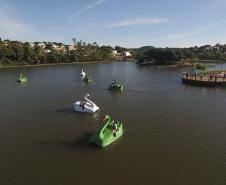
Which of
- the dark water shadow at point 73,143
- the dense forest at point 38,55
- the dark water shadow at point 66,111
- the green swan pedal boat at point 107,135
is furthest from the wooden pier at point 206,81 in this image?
the dense forest at point 38,55

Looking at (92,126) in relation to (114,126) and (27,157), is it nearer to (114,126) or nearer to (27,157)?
(114,126)

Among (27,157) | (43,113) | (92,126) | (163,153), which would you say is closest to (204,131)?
(163,153)

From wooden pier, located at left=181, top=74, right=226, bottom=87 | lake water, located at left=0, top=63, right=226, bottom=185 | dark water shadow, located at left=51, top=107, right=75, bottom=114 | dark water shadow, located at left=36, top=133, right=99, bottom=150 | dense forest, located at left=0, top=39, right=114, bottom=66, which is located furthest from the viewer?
dense forest, located at left=0, top=39, right=114, bottom=66

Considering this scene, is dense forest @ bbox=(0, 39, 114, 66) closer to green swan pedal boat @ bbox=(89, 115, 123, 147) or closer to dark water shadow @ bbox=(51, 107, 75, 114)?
dark water shadow @ bbox=(51, 107, 75, 114)

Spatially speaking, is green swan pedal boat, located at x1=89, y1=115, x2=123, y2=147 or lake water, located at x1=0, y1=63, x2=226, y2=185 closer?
→ lake water, located at x1=0, y1=63, x2=226, y2=185

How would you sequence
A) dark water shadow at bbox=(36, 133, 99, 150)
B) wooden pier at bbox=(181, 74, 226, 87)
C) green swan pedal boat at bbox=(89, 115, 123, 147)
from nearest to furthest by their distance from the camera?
green swan pedal boat at bbox=(89, 115, 123, 147) < dark water shadow at bbox=(36, 133, 99, 150) < wooden pier at bbox=(181, 74, 226, 87)

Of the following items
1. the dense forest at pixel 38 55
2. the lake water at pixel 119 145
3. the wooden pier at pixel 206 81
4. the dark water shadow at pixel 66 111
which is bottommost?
the lake water at pixel 119 145

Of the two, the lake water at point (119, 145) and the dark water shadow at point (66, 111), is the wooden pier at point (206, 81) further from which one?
the dark water shadow at point (66, 111)

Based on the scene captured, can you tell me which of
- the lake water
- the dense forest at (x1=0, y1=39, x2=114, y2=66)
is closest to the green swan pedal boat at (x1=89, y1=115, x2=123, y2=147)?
the lake water
